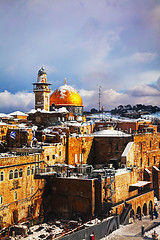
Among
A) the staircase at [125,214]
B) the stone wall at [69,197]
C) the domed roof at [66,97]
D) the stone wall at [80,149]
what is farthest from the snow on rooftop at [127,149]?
the domed roof at [66,97]

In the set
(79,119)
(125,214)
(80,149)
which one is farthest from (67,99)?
(125,214)

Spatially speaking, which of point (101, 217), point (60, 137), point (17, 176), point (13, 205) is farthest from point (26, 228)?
point (60, 137)

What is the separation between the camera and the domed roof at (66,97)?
57500mm

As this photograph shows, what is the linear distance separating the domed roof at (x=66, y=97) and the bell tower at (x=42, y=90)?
3478 millimetres

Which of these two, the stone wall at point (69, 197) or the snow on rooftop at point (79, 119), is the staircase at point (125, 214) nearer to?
the stone wall at point (69, 197)

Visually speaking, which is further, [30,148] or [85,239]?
[30,148]

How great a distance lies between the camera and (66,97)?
57.8 metres

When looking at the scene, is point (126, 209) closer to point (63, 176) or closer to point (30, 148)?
point (63, 176)

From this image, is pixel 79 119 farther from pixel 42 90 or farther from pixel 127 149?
pixel 127 149

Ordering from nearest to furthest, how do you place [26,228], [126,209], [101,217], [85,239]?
1. [85,239]
2. [26,228]
3. [101,217]
4. [126,209]

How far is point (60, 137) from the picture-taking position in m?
37.2

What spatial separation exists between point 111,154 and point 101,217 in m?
14.3

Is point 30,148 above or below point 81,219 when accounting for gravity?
above

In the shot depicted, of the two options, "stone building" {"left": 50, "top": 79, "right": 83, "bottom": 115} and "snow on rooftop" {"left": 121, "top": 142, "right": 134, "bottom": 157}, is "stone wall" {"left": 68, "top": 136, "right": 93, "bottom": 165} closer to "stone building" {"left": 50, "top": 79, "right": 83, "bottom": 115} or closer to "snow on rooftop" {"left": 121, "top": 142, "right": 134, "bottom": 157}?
"snow on rooftop" {"left": 121, "top": 142, "right": 134, "bottom": 157}
